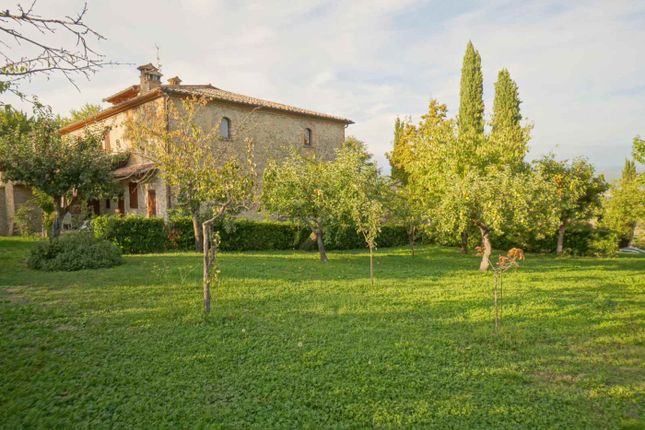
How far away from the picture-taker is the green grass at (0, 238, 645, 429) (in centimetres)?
421

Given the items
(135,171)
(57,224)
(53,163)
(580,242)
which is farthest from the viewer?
(580,242)

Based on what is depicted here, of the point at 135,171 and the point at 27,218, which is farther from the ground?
the point at 135,171

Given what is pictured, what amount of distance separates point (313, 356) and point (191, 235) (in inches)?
570

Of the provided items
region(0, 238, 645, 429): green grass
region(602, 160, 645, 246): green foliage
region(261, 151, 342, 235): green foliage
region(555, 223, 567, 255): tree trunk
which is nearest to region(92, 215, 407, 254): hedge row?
region(261, 151, 342, 235): green foliage

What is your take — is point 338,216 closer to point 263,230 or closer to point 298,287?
point 298,287

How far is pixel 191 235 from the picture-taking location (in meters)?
18.9

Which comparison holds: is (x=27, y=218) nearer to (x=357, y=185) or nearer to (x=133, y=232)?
(x=133, y=232)

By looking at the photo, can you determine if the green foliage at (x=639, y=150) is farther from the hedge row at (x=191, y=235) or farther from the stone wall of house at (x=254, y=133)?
the stone wall of house at (x=254, y=133)

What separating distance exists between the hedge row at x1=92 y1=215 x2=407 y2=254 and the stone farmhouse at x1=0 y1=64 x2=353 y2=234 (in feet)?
6.88

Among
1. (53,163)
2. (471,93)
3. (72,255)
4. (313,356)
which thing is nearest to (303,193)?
(72,255)

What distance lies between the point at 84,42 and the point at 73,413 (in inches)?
150

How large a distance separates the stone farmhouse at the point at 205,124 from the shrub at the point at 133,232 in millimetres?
2452

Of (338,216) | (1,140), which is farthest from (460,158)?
(1,140)

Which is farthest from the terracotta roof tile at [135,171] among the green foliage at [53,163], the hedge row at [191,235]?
the green foliage at [53,163]
